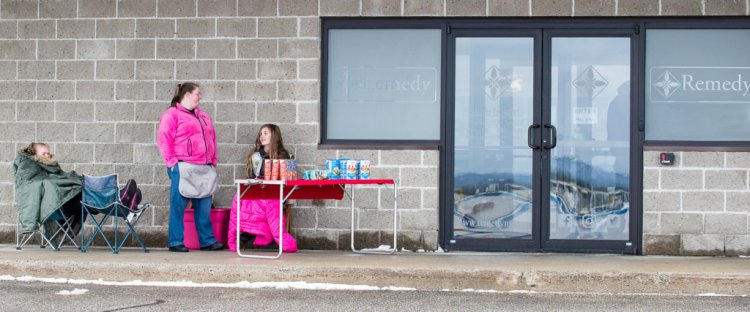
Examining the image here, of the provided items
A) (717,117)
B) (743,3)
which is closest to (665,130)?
(717,117)

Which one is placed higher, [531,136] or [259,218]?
[531,136]

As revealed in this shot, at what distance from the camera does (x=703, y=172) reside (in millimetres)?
11672

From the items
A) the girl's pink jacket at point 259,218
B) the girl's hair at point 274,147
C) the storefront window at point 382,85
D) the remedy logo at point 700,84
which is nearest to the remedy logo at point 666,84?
the remedy logo at point 700,84

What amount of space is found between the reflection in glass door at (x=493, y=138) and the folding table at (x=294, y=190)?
0.90 m

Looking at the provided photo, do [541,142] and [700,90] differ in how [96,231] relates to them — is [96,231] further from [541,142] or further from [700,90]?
[700,90]

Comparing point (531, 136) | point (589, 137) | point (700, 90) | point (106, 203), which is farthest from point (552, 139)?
point (106, 203)

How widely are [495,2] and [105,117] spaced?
179 inches

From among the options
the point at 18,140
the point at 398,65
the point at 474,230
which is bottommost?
the point at 474,230

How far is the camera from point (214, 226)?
38.7 feet

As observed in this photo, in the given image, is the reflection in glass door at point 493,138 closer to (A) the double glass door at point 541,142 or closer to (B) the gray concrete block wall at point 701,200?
(A) the double glass door at point 541,142

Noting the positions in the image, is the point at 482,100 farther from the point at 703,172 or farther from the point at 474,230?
the point at 703,172

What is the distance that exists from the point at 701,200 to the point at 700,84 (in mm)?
1264

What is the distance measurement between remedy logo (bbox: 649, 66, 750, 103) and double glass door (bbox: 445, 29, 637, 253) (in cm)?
34

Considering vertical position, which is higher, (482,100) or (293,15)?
(293,15)
